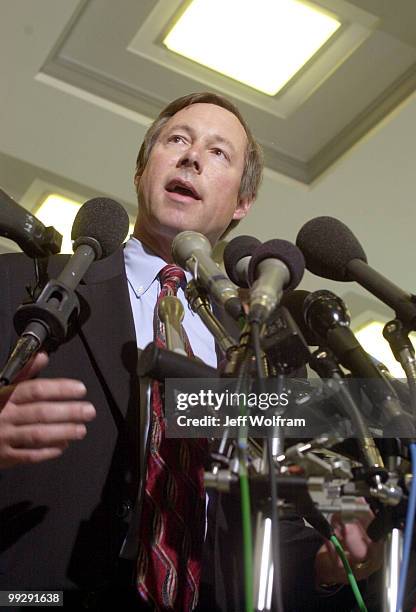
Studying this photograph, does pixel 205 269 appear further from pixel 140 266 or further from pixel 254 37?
pixel 254 37

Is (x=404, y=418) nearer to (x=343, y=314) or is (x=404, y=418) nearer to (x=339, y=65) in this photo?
(x=343, y=314)

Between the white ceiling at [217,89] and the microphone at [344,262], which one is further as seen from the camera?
the white ceiling at [217,89]

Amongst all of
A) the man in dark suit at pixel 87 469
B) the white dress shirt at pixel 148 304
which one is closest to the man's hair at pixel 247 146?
the white dress shirt at pixel 148 304

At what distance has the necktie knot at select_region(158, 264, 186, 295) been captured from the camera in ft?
5.00

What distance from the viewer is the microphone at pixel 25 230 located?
1207 mm

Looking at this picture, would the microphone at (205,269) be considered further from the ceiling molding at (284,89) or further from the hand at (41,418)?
the ceiling molding at (284,89)

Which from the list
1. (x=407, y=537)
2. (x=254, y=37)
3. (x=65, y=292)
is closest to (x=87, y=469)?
(x=65, y=292)

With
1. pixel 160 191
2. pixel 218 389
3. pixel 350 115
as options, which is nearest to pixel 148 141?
pixel 160 191

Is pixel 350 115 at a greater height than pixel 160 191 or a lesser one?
greater

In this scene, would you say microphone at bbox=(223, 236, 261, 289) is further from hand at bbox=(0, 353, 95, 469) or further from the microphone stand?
hand at bbox=(0, 353, 95, 469)

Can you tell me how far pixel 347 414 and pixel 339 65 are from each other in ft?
7.66

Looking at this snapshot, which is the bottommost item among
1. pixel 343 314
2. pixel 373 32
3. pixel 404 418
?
pixel 404 418

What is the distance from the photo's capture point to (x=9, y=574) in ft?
3.99

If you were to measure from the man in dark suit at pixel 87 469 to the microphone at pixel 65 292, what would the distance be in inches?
1.1
